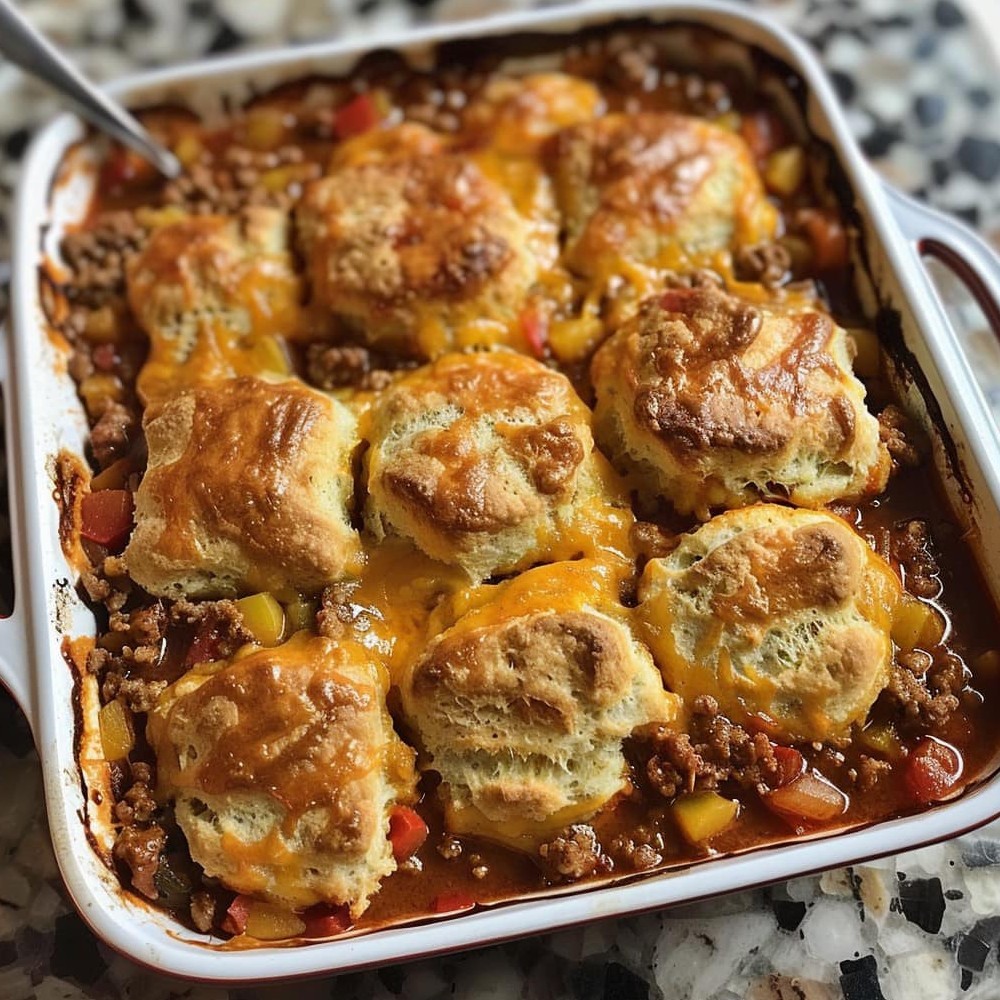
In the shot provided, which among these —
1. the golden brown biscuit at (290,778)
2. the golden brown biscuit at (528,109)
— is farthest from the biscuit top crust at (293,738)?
the golden brown biscuit at (528,109)

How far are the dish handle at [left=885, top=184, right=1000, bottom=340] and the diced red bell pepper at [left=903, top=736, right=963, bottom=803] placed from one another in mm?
→ 1044

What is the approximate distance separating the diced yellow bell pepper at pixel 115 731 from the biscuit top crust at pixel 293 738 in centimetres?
13

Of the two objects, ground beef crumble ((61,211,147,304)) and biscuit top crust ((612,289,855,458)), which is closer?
biscuit top crust ((612,289,855,458))

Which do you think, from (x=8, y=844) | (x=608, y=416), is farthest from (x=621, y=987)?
(x=8, y=844)

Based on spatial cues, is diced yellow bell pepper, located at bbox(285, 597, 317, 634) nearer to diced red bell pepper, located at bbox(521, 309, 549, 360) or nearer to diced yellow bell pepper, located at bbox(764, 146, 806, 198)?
diced red bell pepper, located at bbox(521, 309, 549, 360)

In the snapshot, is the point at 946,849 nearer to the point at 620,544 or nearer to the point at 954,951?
the point at 954,951

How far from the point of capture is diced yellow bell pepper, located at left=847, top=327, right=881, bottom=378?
9.19 ft

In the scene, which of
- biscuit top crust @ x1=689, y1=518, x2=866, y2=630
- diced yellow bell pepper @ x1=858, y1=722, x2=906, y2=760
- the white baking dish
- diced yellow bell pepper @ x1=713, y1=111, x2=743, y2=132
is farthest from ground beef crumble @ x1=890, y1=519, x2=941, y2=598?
diced yellow bell pepper @ x1=713, y1=111, x2=743, y2=132

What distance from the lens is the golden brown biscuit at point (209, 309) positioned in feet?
9.47

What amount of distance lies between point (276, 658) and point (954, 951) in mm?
1775

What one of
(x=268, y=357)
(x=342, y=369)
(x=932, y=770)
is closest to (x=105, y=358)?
(x=268, y=357)

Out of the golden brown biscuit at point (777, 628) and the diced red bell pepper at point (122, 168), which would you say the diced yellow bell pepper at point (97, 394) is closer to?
the diced red bell pepper at point (122, 168)

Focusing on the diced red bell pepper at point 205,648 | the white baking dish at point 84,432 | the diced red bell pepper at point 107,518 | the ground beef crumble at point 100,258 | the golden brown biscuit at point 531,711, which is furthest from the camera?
the ground beef crumble at point 100,258

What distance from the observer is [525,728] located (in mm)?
2318
